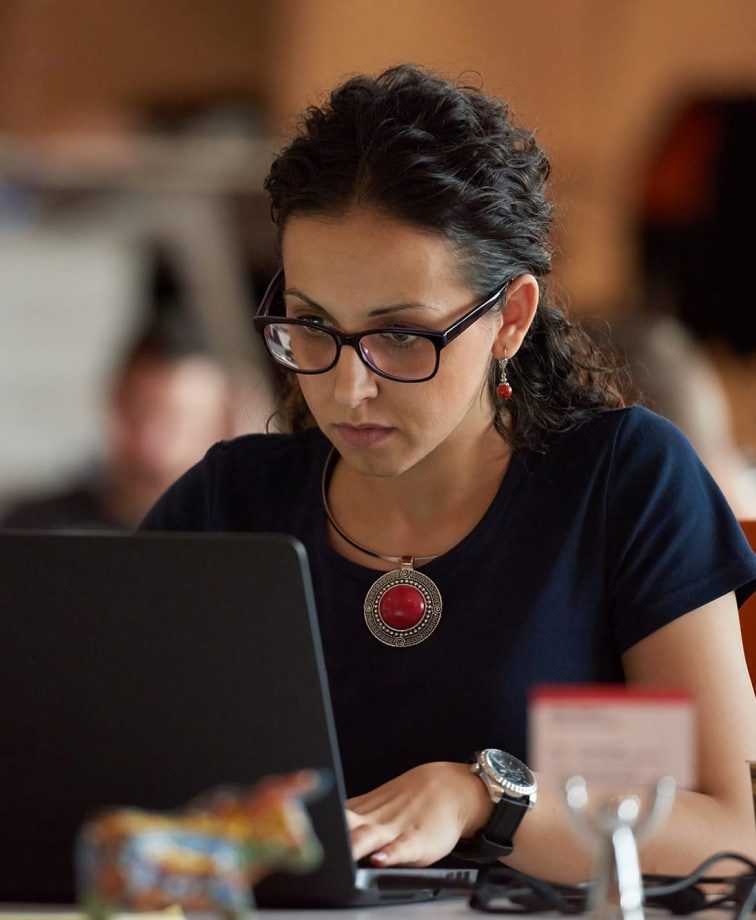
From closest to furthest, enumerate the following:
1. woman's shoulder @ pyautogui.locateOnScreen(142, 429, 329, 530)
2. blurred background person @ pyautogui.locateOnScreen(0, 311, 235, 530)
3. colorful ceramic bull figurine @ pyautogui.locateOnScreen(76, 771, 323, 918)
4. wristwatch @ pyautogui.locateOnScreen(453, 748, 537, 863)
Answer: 1. colorful ceramic bull figurine @ pyautogui.locateOnScreen(76, 771, 323, 918)
2. wristwatch @ pyautogui.locateOnScreen(453, 748, 537, 863)
3. woman's shoulder @ pyautogui.locateOnScreen(142, 429, 329, 530)
4. blurred background person @ pyautogui.locateOnScreen(0, 311, 235, 530)

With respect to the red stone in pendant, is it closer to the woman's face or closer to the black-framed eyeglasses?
the woman's face

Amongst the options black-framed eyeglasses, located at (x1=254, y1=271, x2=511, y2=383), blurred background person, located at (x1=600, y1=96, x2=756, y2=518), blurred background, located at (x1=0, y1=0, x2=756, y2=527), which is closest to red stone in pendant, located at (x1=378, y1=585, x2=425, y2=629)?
black-framed eyeglasses, located at (x1=254, y1=271, x2=511, y2=383)

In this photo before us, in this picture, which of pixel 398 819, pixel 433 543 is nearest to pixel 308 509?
pixel 433 543

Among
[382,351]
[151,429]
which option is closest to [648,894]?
[382,351]

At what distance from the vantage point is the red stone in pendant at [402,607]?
58.2 inches

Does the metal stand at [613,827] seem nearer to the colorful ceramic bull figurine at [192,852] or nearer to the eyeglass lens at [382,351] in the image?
the colorful ceramic bull figurine at [192,852]

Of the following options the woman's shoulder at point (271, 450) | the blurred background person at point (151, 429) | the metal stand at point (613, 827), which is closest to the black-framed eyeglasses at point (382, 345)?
the woman's shoulder at point (271, 450)

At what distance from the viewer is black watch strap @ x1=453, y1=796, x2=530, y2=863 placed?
1.21 metres

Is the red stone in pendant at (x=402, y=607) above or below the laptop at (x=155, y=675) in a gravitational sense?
below

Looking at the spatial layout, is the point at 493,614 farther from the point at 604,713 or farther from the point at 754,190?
the point at 754,190

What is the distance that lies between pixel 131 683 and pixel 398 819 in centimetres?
27

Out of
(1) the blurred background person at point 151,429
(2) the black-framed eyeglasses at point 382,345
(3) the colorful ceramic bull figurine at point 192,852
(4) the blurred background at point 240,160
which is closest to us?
(3) the colorful ceramic bull figurine at point 192,852

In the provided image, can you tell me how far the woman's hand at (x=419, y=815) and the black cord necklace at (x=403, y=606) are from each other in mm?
253

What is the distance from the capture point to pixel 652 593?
4.63 ft
